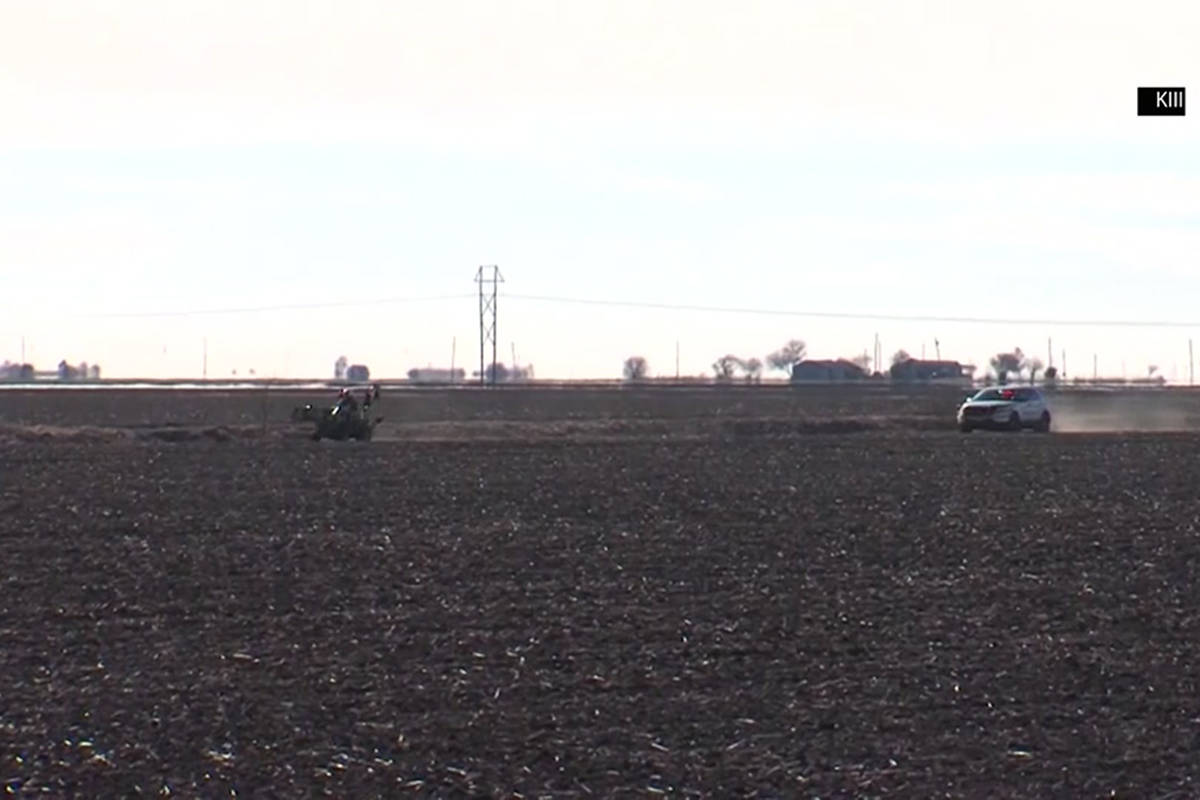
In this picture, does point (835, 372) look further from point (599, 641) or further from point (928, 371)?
point (599, 641)

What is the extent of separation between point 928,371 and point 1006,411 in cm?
12741

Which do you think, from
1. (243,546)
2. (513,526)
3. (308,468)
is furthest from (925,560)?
(308,468)

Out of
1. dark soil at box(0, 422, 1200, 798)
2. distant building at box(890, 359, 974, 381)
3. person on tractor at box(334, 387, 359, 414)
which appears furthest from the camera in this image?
distant building at box(890, 359, 974, 381)

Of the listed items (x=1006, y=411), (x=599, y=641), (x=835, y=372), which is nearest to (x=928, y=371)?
(x=835, y=372)

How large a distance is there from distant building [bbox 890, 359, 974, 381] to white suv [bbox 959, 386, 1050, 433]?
118278 millimetres

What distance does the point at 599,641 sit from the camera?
58.5 feet

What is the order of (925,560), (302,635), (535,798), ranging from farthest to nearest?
(925,560)
(302,635)
(535,798)

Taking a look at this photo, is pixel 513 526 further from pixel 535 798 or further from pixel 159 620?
pixel 535 798

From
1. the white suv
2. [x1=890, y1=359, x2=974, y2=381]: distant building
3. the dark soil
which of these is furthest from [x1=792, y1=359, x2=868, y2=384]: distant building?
the dark soil

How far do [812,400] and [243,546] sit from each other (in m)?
81.7

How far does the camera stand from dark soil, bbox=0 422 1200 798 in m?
13.7

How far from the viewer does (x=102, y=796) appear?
12.9 metres

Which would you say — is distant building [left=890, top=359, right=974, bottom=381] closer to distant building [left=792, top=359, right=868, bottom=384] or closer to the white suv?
distant building [left=792, top=359, right=868, bottom=384]

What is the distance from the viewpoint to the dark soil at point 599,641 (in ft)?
44.8
